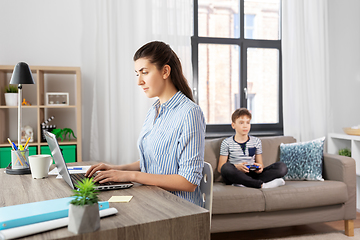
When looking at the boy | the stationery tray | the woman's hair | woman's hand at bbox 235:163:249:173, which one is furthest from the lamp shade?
the stationery tray

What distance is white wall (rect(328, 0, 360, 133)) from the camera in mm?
3854

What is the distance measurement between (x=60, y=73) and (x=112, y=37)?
0.57m

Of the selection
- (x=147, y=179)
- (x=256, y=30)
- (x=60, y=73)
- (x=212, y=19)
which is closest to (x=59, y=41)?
(x=60, y=73)

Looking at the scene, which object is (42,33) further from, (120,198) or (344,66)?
(344,66)

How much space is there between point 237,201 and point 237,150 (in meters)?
0.57

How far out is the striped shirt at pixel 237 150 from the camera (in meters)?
3.00

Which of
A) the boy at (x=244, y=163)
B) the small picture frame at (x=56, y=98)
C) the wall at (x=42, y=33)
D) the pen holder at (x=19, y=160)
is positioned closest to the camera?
the pen holder at (x=19, y=160)

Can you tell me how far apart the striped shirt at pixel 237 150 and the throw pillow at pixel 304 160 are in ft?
1.00

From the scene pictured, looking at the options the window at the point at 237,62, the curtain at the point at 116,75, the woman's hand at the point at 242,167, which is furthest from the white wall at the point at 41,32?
the woman's hand at the point at 242,167

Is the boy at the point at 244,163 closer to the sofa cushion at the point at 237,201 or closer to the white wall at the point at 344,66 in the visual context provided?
the sofa cushion at the point at 237,201

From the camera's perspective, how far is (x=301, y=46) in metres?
3.72

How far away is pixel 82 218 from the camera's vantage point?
2.58 ft

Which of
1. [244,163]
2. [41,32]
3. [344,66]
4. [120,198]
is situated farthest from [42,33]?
[344,66]

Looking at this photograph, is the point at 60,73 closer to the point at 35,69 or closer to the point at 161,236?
the point at 35,69
